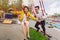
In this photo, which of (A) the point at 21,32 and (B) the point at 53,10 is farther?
(B) the point at 53,10

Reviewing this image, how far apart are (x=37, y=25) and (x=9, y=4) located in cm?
48

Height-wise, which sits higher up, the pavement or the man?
the man

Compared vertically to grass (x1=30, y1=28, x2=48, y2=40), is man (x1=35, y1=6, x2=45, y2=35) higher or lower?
higher

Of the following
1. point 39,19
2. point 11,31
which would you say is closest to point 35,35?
point 39,19

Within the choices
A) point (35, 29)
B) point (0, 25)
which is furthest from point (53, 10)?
point (0, 25)

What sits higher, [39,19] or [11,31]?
[39,19]

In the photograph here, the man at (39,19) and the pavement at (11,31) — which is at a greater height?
the man at (39,19)

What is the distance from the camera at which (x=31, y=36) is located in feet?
8.97

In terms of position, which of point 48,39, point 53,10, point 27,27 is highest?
point 53,10

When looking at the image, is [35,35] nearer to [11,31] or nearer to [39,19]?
[39,19]

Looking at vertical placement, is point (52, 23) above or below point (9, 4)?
below

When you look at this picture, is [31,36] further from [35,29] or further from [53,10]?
[53,10]

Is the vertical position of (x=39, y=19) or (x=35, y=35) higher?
(x=39, y=19)

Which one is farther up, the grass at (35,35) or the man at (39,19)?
the man at (39,19)
